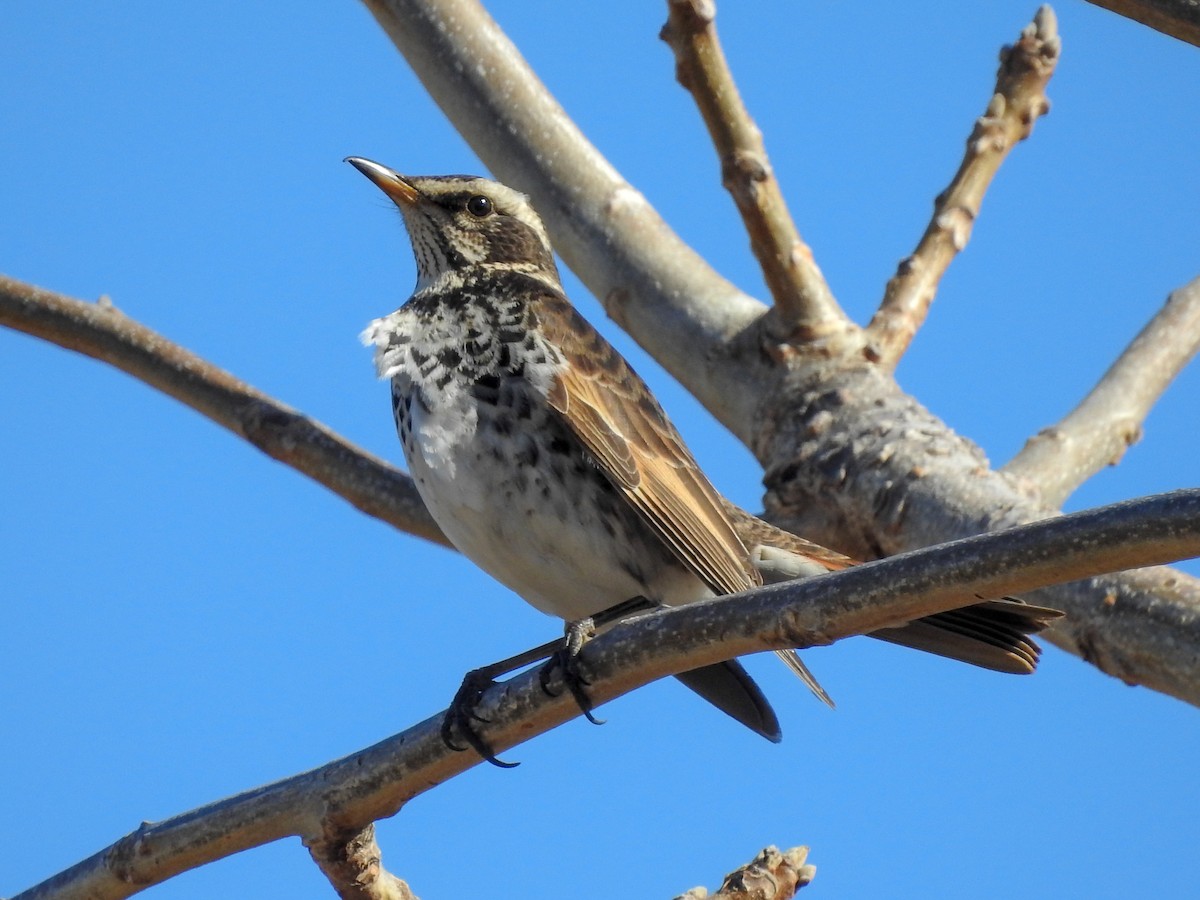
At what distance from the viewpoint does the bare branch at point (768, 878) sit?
11.3 feet

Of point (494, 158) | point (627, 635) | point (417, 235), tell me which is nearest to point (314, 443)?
point (417, 235)

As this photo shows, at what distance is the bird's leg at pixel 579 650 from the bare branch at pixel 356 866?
→ 0.57 meters

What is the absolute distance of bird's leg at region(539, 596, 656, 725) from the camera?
3.27m

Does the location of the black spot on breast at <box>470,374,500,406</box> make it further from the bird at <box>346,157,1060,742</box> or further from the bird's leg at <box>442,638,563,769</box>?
the bird's leg at <box>442,638,563,769</box>

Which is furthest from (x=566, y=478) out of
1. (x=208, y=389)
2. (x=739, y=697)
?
(x=208, y=389)

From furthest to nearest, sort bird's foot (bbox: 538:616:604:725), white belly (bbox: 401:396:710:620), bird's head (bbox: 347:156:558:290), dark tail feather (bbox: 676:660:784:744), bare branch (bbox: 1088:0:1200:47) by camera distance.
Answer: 1. bird's head (bbox: 347:156:558:290)
2. dark tail feather (bbox: 676:660:784:744)
3. white belly (bbox: 401:396:710:620)
4. bird's foot (bbox: 538:616:604:725)
5. bare branch (bbox: 1088:0:1200:47)

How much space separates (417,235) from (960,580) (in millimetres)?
3480

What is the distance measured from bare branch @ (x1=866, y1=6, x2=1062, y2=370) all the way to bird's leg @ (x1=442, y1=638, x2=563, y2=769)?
2324mm

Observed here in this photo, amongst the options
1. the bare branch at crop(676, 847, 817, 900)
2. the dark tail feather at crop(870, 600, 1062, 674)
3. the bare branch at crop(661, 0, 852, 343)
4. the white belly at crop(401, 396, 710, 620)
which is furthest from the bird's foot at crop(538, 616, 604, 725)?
the bare branch at crop(661, 0, 852, 343)

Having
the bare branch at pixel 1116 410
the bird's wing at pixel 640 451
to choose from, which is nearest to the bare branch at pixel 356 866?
the bird's wing at pixel 640 451

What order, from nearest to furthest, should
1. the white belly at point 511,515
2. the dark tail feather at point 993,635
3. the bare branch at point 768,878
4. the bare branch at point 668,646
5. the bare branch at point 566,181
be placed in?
the bare branch at point 668,646
the bare branch at point 768,878
the dark tail feather at point 993,635
the white belly at point 511,515
the bare branch at point 566,181

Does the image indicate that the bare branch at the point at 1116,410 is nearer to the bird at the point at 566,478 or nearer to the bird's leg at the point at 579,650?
the bird at the point at 566,478

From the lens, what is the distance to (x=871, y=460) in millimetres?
5027

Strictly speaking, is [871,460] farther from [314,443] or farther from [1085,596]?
[314,443]
